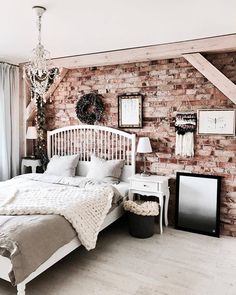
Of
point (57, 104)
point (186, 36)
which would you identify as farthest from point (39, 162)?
point (186, 36)

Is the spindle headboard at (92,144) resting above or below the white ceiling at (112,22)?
below

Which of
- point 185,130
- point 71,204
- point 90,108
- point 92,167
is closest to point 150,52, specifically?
point 185,130

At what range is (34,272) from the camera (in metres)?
2.37

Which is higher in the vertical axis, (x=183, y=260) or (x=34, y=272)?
(x=34, y=272)

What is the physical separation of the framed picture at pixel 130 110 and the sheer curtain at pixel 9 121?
191cm

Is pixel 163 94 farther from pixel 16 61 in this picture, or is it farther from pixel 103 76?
pixel 16 61

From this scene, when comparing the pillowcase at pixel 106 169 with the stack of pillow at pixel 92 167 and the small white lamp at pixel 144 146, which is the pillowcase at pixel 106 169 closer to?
the stack of pillow at pixel 92 167

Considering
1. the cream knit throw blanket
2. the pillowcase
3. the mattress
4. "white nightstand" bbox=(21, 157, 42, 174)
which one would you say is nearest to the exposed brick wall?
the pillowcase

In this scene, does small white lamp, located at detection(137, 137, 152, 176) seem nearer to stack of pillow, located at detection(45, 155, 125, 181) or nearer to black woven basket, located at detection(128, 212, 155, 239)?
stack of pillow, located at detection(45, 155, 125, 181)

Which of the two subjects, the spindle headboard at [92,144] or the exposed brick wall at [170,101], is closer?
the exposed brick wall at [170,101]

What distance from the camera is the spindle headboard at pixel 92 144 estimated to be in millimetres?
4418

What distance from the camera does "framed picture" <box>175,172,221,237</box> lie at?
379cm

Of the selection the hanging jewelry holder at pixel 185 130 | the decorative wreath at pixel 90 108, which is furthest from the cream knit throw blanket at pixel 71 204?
the decorative wreath at pixel 90 108

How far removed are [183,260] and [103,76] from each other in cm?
300
